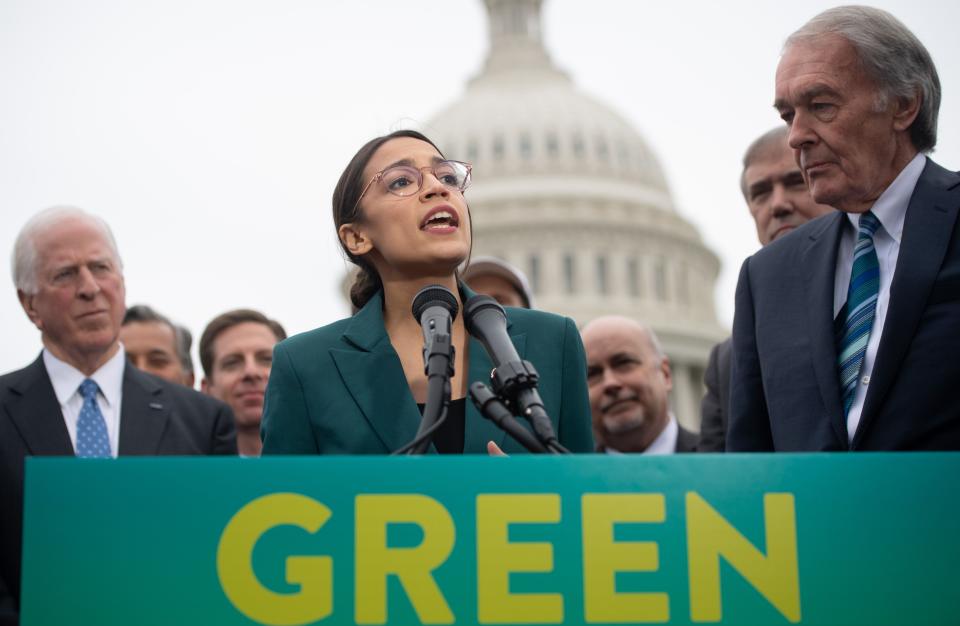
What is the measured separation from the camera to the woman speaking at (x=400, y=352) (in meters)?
3.88

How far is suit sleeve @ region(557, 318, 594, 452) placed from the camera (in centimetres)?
404

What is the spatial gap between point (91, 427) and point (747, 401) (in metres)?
3.30

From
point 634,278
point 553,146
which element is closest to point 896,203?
point 634,278

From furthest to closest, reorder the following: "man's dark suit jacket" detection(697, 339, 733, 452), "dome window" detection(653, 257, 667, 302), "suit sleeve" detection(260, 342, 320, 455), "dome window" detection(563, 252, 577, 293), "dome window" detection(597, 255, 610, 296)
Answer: "dome window" detection(653, 257, 667, 302) < "dome window" detection(597, 255, 610, 296) < "dome window" detection(563, 252, 577, 293) < "man's dark suit jacket" detection(697, 339, 733, 452) < "suit sleeve" detection(260, 342, 320, 455)

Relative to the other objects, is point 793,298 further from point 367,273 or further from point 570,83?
point 570,83

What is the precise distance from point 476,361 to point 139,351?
5659 mm

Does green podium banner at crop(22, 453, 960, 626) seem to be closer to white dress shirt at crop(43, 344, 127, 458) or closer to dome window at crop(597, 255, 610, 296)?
white dress shirt at crop(43, 344, 127, 458)

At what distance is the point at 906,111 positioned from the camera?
4316 mm

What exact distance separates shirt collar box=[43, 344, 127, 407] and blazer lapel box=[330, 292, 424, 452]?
2500 millimetres

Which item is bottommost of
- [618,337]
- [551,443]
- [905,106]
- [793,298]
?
[551,443]

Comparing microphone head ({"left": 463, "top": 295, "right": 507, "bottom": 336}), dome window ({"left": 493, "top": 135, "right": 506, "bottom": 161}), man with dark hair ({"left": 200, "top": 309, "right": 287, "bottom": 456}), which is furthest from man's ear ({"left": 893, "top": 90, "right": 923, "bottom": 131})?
dome window ({"left": 493, "top": 135, "right": 506, "bottom": 161})

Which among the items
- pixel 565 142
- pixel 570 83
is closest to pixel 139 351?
pixel 565 142

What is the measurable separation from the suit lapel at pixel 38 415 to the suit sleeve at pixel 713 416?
3.59m

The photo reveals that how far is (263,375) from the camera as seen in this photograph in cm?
843
